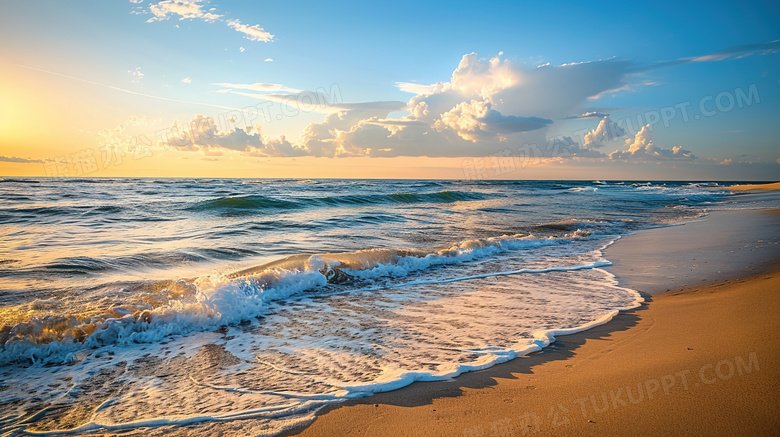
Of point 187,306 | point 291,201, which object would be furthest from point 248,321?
point 291,201

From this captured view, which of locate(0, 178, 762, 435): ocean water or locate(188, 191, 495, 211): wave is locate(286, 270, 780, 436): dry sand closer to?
locate(0, 178, 762, 435): ocean water

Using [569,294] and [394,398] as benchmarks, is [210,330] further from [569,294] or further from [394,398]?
[569,294]

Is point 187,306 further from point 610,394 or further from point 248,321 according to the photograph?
point 610,394

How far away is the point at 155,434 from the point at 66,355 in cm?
210

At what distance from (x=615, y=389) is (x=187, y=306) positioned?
4.50 meters

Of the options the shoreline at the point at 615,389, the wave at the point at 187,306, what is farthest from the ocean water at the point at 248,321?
the shoreline at the point at 615,389

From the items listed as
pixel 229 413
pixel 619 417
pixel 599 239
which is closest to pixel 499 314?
pixel 619 417

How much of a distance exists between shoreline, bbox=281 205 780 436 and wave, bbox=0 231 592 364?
2721mm

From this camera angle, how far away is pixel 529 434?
2068 mm

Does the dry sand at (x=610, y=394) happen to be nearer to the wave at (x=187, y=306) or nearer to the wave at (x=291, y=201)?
the wave at (x=187, y=306)

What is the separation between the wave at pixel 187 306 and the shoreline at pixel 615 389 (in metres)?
2.72

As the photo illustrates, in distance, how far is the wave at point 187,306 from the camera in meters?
3.63

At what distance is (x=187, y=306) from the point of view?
4.46 meters

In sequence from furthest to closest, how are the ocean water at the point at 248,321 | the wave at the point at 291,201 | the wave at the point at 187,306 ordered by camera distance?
the wave at the point at 291,201
the wave at the point at 187,306
the ocean water at the point at 248,321
